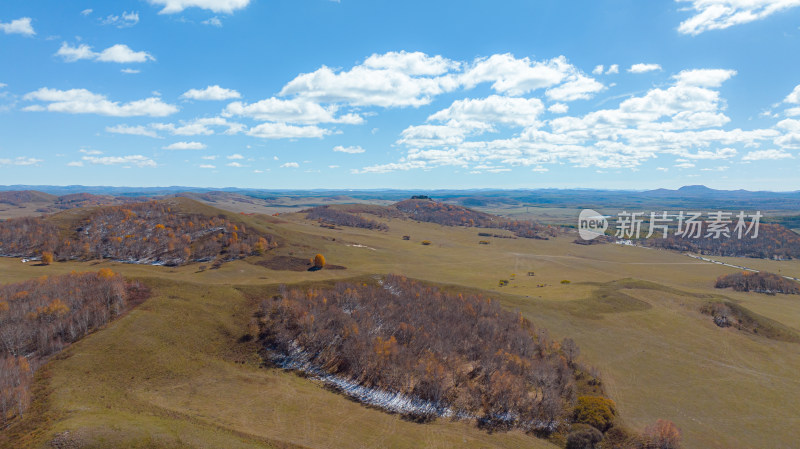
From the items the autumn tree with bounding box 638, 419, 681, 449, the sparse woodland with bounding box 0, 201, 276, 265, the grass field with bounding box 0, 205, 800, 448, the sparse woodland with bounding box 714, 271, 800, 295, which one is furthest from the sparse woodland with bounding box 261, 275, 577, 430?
the sparse woodland with bounding box 714, 271, 800, 295

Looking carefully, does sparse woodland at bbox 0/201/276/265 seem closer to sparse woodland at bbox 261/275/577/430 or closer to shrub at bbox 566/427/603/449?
sparse woodland at bbox 261/275/577/430

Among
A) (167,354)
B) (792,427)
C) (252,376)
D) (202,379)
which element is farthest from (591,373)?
(167,354)

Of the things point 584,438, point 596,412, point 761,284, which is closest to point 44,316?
point 584,438

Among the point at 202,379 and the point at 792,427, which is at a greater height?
the point at 202,379

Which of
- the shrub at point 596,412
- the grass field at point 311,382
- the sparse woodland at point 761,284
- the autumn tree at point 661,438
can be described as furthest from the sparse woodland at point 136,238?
the sparse woodland at point 761,284

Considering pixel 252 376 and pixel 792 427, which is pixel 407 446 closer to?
pixel 252 376

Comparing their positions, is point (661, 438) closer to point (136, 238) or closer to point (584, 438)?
point (584, 438)
